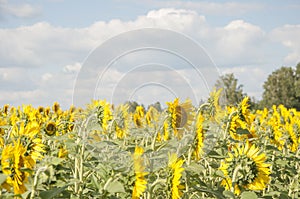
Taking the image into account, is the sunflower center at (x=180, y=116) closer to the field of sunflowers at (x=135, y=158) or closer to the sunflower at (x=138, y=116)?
the field of sunflowers at (x=135, y=158)

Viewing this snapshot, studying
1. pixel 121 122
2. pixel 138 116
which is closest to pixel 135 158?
pixel 121 122

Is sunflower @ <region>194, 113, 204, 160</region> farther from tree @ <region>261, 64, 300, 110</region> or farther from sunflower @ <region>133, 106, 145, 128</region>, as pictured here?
tree @ <region>261, 64, 300, 110</region>

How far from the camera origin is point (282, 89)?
54250 millimetres

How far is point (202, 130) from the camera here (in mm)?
3215

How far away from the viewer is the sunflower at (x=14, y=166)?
2.11m

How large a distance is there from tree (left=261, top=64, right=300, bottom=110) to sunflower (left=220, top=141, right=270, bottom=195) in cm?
5147

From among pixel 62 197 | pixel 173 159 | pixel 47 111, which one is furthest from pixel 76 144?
pixel 47 111

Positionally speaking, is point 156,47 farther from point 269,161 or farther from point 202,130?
point 269,161

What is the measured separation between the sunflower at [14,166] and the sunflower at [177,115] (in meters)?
1.45

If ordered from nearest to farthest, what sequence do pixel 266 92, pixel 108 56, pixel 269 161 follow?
1. pixel 108 56
2. pixel 269 161
3. pixel 266 92

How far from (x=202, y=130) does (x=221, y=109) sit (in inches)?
22.1

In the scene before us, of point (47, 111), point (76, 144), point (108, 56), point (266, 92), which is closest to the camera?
point (76, 144)

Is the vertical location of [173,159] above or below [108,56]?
below

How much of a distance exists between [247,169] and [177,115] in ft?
2.41
